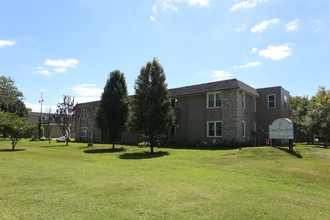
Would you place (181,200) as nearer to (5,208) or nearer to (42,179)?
(5,208)

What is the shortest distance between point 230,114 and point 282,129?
8.10 meters

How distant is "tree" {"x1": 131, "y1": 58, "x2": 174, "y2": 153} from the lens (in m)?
18.2

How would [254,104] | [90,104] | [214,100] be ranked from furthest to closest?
[90,104]
[254,104]
[214,100]

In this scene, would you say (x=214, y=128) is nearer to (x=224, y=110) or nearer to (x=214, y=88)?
(x=224, y=110)

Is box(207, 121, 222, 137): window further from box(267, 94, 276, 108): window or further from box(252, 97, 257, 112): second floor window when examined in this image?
box(267, 94, 276, 108): window

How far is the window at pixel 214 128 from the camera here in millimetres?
22875

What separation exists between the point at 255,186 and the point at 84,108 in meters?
32.4

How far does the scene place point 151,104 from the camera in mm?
18250

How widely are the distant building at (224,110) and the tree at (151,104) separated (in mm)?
5245

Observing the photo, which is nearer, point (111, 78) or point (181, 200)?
point (181, 200)

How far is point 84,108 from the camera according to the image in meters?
36.1

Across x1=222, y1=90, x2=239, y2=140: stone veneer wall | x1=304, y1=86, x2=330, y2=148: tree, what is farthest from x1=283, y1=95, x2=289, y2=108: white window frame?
x1=222, y1=90, x2=239, y2=140: stone veneer wall

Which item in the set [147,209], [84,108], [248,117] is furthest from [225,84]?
[84,108]

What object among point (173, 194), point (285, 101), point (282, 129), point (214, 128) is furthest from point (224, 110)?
point (173, 194)
